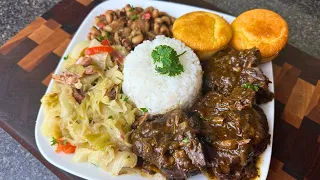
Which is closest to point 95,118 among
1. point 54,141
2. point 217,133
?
point 54,141

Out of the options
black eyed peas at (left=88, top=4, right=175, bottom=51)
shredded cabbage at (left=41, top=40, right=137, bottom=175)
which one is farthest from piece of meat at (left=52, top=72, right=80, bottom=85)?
black eyed peas at (left=88, top=4, right=175, bottom=51)

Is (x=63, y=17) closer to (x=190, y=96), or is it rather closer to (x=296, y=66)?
(x=190, y=96)

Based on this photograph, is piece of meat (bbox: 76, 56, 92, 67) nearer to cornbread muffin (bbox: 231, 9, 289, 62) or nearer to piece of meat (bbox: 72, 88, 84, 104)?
piece of meat (bbox: 72, 88, 84, 104)

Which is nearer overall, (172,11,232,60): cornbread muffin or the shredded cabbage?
the shredded cabbage

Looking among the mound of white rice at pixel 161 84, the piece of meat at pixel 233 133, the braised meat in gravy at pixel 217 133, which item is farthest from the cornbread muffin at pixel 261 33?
the piece of meat at pixel 233 133

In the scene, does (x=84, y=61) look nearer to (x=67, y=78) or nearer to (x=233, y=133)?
(x=67, y=78)

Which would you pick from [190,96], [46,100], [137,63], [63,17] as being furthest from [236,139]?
[63,17]
